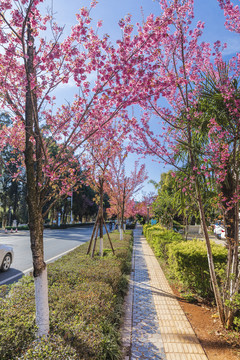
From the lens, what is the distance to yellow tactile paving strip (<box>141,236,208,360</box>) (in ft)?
10.9

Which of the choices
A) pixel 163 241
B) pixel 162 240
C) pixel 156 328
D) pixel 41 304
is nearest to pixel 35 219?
pixel 41 304

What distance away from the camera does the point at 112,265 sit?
599 cm

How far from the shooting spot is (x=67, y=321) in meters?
3.01

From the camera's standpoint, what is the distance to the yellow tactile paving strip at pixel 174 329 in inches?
130

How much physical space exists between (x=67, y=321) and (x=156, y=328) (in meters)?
1.85

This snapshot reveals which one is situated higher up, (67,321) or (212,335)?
(67,321)

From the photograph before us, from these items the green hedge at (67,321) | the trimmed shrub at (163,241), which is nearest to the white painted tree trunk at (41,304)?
the green hedge at (67,321)

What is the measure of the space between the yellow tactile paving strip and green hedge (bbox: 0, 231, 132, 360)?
80 centimetres

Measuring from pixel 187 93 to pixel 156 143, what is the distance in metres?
1.10

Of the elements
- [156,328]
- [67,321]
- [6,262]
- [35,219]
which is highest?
[35,219]

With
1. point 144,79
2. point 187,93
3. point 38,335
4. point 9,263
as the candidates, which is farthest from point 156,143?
point 9,263

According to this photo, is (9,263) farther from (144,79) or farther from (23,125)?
(144,79)

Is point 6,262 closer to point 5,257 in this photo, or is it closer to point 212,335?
point 5,257

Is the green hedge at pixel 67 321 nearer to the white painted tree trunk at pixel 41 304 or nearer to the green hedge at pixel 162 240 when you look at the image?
the white painted tree trunk at pixel 41 304
